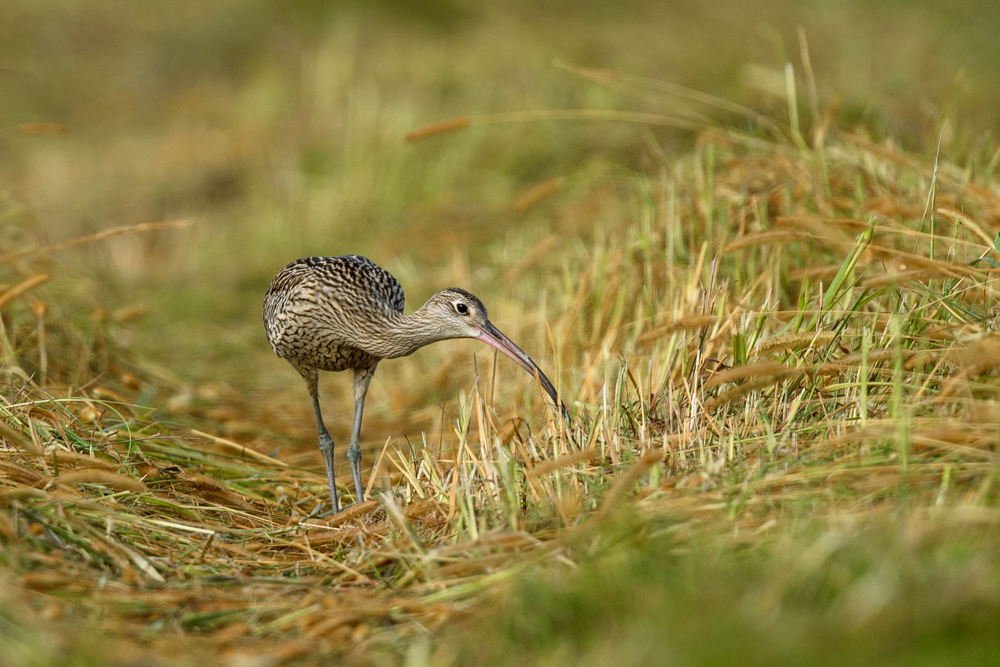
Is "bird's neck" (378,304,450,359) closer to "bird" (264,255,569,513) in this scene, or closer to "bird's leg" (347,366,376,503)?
"bird" (264,255,569,513)

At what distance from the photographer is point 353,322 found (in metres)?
4.91

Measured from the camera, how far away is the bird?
470 centimetres

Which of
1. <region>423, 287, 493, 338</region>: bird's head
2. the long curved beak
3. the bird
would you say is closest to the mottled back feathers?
the bird

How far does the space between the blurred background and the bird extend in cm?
85

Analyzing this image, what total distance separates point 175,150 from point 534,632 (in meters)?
10.1

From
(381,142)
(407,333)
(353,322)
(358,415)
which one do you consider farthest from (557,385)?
(381,142)

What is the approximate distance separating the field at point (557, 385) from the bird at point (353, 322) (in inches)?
9.2

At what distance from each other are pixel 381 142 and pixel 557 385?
591 cm

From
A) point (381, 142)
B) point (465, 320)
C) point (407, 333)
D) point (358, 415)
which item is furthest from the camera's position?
point (381, 142)

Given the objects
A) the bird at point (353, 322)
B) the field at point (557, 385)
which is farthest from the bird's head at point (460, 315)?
the field at point (557, 385)

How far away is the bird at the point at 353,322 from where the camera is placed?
15.4ft

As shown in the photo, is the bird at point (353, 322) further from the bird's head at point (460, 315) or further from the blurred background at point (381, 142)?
the blurred background at point (381, 142)

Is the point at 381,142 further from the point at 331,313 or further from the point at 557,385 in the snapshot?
the point at 557,385

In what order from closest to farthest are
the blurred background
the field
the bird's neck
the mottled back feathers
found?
the field, the bird's neck, the mottled back feathers, the blurred background
